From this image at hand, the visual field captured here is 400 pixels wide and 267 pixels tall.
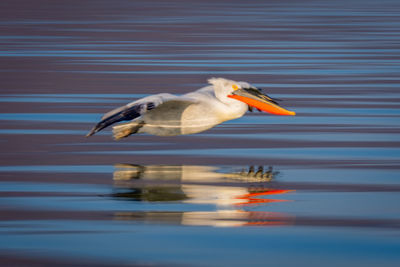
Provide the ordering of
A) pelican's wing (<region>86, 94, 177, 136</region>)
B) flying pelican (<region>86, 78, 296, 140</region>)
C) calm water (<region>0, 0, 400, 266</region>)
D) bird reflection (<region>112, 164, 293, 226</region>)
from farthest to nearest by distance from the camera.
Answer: flying pelican (<region>86, 78, 296, 140</region>) < pelican's wing (<region>86, 94, 177, 136</region>) < bird reflection (<region>112, 164, 293, 226</region>) < calm water (<region>0, 0, 400, 266</region>)

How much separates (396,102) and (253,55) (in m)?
7.11

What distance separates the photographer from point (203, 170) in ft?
25.5

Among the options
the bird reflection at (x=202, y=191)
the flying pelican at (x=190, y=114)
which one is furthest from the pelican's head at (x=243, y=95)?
the bird reflection at (x=202, y=191)

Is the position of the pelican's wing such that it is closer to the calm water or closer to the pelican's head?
the calm water

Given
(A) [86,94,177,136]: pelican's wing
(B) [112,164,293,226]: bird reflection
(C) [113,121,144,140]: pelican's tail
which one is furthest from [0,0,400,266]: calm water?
(A) [86,94,177,136]: pelican's wing

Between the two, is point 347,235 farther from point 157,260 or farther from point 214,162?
point 214,162

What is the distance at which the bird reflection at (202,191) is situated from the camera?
6160 mm

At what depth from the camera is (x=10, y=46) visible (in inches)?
805

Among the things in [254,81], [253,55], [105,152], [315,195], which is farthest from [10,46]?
[315,195]

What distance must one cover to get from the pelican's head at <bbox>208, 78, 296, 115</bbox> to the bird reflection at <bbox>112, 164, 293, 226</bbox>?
3.57ft

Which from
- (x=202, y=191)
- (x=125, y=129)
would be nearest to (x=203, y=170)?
(x=202, y=191)

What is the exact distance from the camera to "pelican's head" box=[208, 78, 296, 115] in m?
8.80

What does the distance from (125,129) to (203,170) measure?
1234mm

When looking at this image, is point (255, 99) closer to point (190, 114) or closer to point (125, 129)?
point (190, 114)
